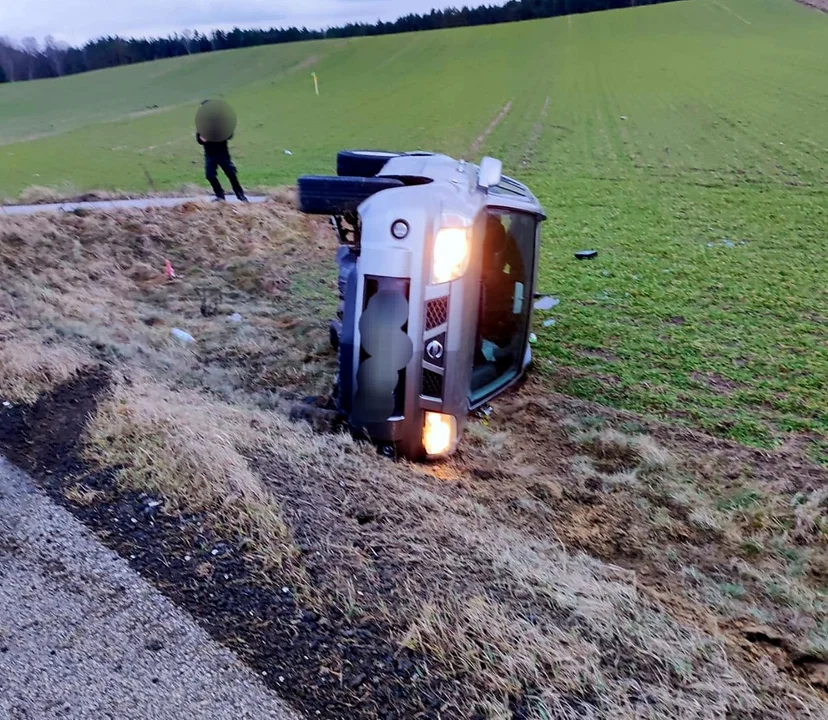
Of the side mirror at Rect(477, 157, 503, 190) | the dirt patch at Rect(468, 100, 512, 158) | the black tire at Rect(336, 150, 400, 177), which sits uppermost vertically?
the side mirror at Rect(477, 157, 503, 190)

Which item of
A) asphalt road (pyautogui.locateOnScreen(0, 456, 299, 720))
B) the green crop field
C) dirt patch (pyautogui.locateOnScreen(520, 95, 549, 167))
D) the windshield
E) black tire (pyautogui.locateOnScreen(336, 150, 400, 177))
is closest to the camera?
asphalt road (pyautogui.locateOnScreen(0, 456, 299, 720))

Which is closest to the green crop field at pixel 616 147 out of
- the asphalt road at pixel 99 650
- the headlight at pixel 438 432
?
the headlight at pixel 438 432

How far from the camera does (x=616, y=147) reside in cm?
2183

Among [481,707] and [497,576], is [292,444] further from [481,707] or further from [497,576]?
[481,707]

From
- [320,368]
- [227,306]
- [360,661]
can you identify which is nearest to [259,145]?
[227,306]

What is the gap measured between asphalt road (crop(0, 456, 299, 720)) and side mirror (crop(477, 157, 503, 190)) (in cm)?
304

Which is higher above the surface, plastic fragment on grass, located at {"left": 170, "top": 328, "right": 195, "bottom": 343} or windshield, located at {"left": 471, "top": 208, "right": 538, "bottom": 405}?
windshield, located at {"left": 471, "top": 208, "right": 538, "bottom": 405}

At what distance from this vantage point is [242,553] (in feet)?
9.05

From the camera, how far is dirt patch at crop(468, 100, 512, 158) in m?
23.6

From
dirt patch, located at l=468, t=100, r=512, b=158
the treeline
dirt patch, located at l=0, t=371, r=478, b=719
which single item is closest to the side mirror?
dirt patch, located at l=0, t=371, r=478, b=719

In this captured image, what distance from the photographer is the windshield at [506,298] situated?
17.2 feet

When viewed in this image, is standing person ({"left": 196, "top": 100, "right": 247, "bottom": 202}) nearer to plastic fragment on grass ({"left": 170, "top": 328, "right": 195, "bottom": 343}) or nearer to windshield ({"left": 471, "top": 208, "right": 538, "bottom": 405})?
plastic fragment on grass ({"left": 170, "top": 328, "right": 195, "bottom": 343})

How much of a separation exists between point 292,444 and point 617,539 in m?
1.90

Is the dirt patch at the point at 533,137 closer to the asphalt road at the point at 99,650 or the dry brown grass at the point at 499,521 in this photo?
the dry brown grass at the point at 499,521
